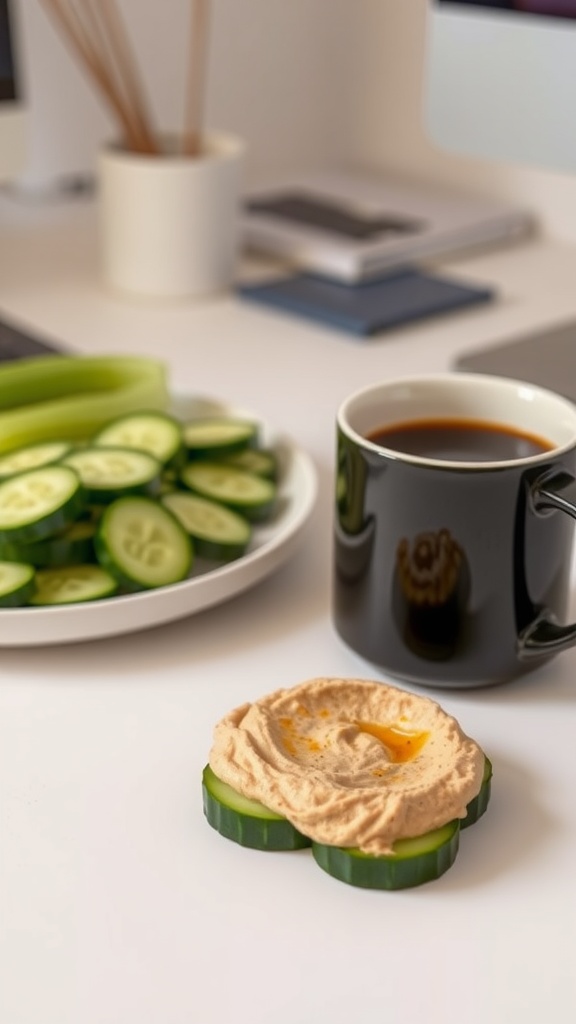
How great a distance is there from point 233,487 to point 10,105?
42 centimetres

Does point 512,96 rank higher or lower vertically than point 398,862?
higher

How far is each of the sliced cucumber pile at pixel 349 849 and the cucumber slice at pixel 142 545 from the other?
0.13 meters

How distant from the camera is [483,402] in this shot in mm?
593

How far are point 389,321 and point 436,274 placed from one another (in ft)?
0.45

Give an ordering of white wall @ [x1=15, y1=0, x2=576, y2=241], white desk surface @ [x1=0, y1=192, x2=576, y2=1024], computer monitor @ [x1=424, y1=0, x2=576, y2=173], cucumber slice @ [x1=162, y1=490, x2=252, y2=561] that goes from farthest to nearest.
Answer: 1. white wall @ [x1=15, y1=0, x2=576, y2=241]
2. computer monitor @ [x1=424, y1=0, x2=576, y2=173]
3. cucumber slice @ [x1=162, y1=490, x2=252, y2=561]
4. white desk surface @ [x1=0, y1=192, x2=576, y2=1024]

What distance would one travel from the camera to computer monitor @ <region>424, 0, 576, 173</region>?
792 millimetres

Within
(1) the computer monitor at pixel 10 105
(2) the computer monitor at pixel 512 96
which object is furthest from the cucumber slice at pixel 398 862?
(1) the computer monitor at pixel 10 105

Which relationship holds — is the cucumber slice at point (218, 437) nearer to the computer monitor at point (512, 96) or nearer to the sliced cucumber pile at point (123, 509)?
the sliced cucumber pile at point (123, 509)

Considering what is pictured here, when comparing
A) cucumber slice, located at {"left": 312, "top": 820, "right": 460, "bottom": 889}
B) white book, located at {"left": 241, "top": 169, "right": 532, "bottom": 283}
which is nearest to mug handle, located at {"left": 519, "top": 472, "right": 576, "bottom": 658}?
cucumber slice, located at {"left": 312, "top": 820, "right": 460, "bottom": 889}

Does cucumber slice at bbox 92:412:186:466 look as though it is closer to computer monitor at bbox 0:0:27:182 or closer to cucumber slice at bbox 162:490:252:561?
cucumber slice at bbox 162:490:252:561

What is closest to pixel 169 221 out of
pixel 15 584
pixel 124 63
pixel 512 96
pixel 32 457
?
pixel 124 63

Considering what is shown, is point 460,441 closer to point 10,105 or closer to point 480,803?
point 480,803

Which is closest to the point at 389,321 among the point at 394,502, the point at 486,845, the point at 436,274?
the point at 436,274

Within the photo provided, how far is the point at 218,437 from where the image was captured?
2.31 ft
